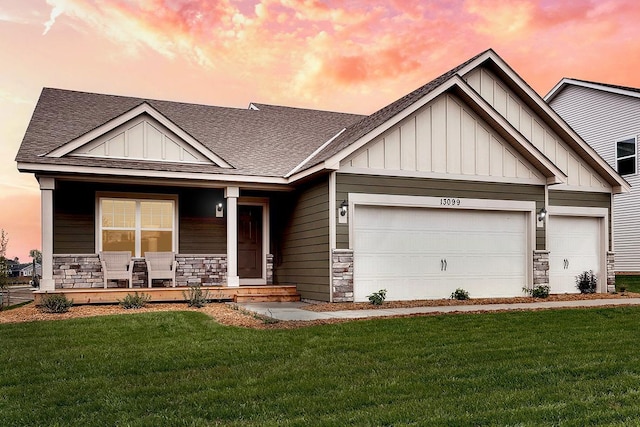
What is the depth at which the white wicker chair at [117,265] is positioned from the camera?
14492mm

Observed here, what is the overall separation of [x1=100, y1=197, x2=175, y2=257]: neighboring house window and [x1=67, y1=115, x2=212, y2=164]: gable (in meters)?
1.42

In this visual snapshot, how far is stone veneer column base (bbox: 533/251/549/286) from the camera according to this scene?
612 inches

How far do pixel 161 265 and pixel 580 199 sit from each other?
11.3 metres

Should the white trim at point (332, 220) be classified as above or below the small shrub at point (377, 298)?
above

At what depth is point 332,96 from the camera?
2423 cm

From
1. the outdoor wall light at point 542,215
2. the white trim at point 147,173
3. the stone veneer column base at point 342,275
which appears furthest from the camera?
the outdoor wall light at point 542,215

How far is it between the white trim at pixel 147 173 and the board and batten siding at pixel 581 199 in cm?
729

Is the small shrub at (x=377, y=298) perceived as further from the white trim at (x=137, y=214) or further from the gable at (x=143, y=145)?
the white trim at (x=137, y=214)

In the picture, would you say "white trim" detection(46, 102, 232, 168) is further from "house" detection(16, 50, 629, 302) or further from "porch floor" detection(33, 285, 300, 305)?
"porch floor" detection(33, 285, 300, 305)

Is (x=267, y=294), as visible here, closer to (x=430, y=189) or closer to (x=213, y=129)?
(x=430, y=189)

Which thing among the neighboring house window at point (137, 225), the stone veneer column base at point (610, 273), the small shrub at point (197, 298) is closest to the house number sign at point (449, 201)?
the stone veneer column base at point (610, 273)

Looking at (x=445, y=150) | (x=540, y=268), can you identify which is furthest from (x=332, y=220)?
(x=540, y=268)

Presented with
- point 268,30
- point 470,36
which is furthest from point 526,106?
point 268,30

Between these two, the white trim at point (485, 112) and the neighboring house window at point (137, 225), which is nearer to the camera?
the white trim at point (485, 112)
